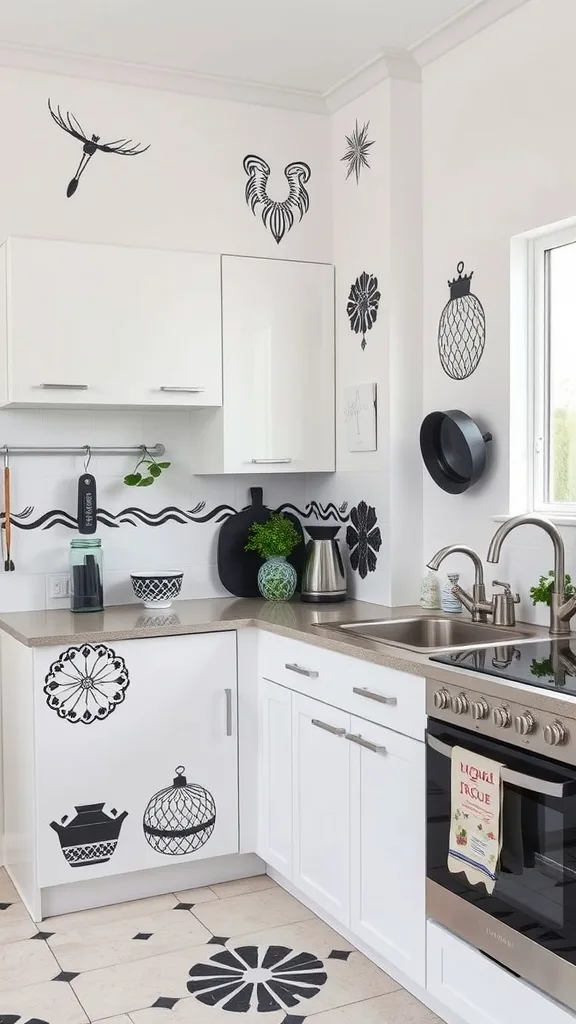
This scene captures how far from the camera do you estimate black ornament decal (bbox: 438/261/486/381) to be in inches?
126

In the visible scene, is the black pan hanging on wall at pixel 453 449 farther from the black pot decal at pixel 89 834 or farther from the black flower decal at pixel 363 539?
the black pot decal at pixel 89 834

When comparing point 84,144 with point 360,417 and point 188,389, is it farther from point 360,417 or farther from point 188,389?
point 360,417

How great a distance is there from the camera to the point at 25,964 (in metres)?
2.76

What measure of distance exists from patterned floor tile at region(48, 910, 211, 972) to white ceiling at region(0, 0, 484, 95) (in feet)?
9.12

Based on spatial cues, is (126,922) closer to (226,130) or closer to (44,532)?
(44,532)

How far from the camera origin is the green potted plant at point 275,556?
3.73 metres

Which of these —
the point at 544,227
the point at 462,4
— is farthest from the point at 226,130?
the point at 544,227

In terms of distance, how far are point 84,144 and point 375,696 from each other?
7.10 ft

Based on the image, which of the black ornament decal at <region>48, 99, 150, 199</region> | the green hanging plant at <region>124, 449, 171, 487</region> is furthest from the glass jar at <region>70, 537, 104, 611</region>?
the black ornament decal at <region>48, 99, 150, 199</region>

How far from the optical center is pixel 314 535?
3660 mm

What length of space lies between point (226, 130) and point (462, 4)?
98cm

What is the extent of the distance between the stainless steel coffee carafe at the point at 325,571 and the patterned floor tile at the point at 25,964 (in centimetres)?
145

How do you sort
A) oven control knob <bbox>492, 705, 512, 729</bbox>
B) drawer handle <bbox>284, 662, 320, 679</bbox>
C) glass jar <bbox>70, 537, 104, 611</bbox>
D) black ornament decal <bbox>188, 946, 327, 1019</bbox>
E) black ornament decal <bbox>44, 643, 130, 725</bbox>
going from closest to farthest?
1. oven control knob <bbox>492, 705, 512, 729</bbox>
2. black ornament decal <bbox>188, 946, 327, 1019</bbox>
3. drawer handle <bbox>284, 662, 320, 679</bbox>
4. black ornament decal <bbox>44, 643, 130, 725</bbox>
5. glass jar <bbox>70, 537, 104, 611</bbox>

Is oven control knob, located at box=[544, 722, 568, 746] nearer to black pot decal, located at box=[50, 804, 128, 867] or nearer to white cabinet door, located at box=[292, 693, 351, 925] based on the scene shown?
white cabinet door, located at box=[292, 693, 351, 925]
